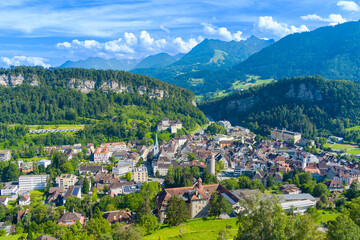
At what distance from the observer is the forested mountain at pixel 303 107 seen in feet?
393

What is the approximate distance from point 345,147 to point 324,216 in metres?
63.6

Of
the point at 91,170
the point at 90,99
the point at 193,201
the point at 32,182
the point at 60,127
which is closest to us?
the point at 193,201

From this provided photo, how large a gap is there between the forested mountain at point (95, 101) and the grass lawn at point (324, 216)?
67783 mm

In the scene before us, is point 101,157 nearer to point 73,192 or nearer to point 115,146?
point 115,146

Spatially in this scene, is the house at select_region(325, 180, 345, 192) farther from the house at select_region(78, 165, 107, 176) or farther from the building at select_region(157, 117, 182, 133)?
the building at select_region(157, 117, 182, 133)

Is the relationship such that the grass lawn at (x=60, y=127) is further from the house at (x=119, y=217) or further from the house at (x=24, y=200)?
the house at (x=119, y=217)

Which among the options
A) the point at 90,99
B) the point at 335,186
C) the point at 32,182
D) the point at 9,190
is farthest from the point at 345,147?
the point at 90,99

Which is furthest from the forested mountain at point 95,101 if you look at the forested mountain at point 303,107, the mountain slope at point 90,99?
the forested mountain at point 303,107

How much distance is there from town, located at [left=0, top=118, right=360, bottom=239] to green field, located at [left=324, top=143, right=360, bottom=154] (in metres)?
5.23

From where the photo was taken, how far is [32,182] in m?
67.4

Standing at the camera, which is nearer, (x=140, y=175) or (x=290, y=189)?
(x=290, y=189)

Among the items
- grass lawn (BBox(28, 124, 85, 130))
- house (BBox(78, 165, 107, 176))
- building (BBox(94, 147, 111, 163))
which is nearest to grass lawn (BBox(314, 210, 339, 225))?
house (BBox(78, 165, 107, 176))

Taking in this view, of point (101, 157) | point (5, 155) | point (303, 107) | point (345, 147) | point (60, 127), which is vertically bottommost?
point (345, 147)

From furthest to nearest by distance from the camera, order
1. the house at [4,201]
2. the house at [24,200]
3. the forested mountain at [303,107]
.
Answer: the forested mountain at [303,107] → the house at [24,200] → the house at [4,201]
